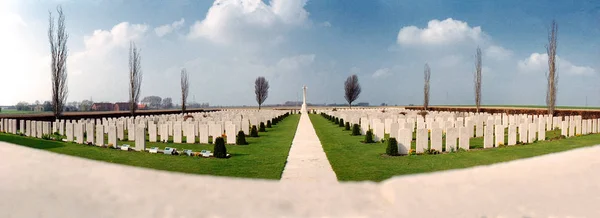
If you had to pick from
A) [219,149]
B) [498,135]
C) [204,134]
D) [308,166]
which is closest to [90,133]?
[204,134]

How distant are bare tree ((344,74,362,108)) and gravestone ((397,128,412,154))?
78.0m

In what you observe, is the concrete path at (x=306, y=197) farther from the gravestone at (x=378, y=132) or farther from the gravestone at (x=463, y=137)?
the gravestone at (x=378, y=132)

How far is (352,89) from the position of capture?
9100 centimetres

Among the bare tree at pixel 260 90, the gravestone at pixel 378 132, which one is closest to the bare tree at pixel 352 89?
the bare tree at pixel 260 90

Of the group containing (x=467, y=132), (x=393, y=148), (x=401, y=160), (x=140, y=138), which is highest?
(x=467, y=132)

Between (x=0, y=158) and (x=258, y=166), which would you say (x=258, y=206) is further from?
(x=0, y=158)

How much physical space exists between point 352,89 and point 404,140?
257ft

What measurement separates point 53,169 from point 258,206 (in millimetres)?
6389

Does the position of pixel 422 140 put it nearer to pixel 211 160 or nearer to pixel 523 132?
pixel 523 132

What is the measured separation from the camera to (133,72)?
38.8 meters

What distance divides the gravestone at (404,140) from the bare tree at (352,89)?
7801cm

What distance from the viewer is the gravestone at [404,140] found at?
44.2 feet

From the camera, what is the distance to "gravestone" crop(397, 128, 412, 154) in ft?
44.2

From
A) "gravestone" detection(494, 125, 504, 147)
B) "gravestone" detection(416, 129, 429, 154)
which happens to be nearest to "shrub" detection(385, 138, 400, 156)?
"gravestone" detection(416, 129, 429, 154)
